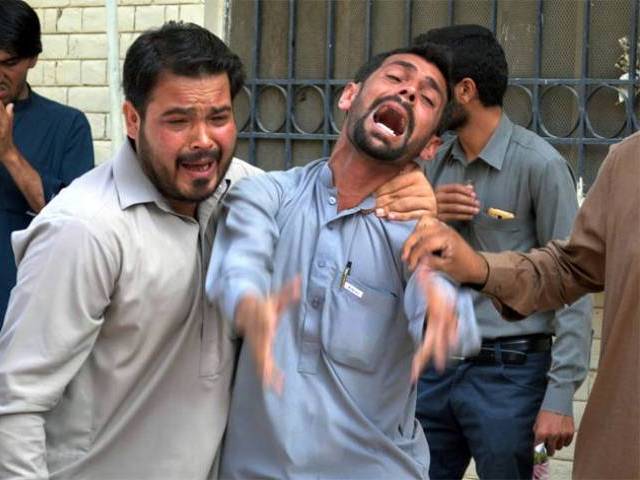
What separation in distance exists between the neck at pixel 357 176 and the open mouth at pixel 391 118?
84mm

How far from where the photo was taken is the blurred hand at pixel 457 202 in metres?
3.97

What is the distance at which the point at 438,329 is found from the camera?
8.46ft

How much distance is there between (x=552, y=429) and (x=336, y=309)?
1.59 metres

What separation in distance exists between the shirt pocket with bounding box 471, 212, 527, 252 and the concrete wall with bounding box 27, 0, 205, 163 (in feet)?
8.19

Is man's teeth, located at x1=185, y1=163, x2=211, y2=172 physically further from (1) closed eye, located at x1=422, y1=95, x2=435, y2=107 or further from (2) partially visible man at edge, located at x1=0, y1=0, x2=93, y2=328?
(2) partially visible man at edge, located at x1=0, y1=0, x2=93, y2=328

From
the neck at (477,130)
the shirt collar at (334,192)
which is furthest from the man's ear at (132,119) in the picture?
the neck at (477,130)

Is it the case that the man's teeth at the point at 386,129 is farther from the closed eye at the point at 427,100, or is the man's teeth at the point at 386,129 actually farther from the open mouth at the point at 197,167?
the open mouth at the point at 197,167

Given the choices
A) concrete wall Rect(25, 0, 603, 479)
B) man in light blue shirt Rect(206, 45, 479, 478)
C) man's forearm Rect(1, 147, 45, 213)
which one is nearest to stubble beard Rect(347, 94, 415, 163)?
man in light blue shirt Rect(206, 45, 479, 478)

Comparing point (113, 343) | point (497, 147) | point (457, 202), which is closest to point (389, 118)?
point (113, 343)

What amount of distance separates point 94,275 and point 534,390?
201 centimetres

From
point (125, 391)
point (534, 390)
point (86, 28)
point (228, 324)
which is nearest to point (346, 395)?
point (228, 324)

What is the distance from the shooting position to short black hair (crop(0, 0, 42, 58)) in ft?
14.6

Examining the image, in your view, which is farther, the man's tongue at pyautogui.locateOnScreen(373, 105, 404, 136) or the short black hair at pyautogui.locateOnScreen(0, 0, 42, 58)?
the short black hair at pyautogui.locateOnScreen(0, 0, 42, 58)

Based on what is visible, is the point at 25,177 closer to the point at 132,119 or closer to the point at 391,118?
the point at 132,119
